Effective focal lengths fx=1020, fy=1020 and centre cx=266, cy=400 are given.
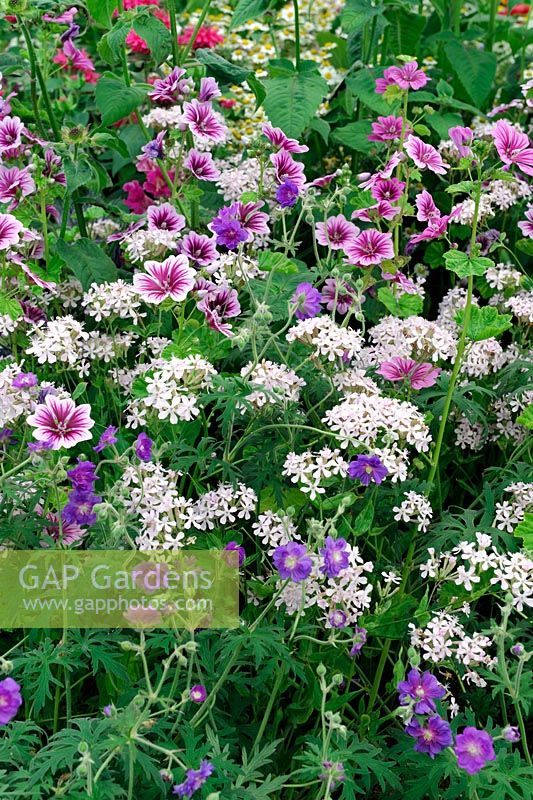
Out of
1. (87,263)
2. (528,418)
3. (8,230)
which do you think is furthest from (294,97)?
(528,418)

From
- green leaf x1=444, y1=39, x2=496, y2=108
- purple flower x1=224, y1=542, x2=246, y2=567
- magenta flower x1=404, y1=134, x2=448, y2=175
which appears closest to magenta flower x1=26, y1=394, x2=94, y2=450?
purple flower x1=224, y1=542, x2=246, y2=567

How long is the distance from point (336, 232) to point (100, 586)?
0.98 meters

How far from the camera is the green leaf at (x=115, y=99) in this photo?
8.41 feet

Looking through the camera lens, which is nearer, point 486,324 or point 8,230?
point 486,324

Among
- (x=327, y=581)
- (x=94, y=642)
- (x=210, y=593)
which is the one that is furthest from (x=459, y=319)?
(x=94, y=642)

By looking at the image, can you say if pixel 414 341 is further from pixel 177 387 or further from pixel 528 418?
pixel 177 387

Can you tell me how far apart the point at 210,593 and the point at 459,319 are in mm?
816

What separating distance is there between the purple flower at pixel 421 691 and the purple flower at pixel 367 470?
342 millimetres

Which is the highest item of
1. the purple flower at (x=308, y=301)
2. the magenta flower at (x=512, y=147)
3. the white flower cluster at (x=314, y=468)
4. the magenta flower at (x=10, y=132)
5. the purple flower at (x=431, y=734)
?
the magenta flower at (x=512, y=147)

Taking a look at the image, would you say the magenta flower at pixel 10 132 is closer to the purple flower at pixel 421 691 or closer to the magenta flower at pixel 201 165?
the magenta flower at pixel 201 165

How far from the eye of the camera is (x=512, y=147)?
87.9 inches

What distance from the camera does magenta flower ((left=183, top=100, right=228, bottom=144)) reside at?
2.45 meters

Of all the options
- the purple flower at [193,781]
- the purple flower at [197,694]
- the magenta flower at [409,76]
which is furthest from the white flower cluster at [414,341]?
the purple flower at [193,781]

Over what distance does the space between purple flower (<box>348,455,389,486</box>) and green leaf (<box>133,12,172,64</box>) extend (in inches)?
52.1
